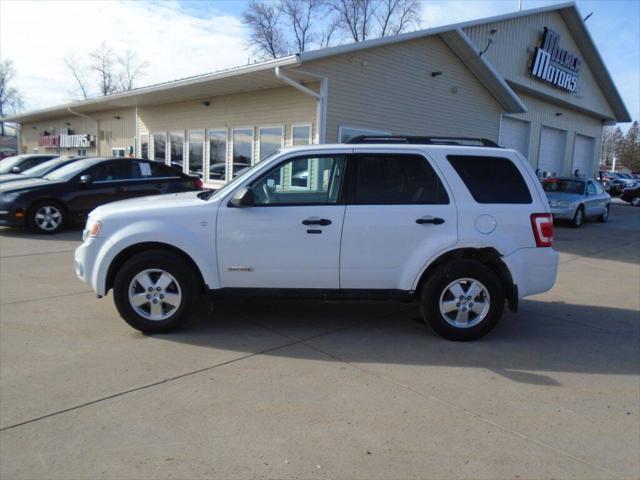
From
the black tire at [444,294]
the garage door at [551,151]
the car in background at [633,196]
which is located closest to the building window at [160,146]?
the black tire at [444,294]

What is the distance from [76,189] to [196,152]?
7209 millimetres

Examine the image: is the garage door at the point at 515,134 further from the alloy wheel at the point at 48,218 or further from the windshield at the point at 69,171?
the alloy wheel at the point at 48,218

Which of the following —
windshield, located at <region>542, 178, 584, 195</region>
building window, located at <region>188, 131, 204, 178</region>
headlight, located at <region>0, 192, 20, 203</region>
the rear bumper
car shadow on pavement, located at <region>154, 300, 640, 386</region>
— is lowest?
car shadow on pavement, located at <region>154, 300, 640, 386</region>

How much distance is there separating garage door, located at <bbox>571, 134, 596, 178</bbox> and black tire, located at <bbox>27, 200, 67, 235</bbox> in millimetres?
25506

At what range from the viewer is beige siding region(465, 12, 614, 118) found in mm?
19344

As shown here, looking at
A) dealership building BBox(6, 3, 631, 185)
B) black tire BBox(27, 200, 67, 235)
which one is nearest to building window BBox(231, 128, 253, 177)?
dealership building BBox(6, 3, 631, 185)

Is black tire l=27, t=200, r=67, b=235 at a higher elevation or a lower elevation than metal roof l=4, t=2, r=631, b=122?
lower

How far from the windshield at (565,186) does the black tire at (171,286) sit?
14416 millimetres

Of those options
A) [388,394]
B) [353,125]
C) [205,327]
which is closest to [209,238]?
[205,327]

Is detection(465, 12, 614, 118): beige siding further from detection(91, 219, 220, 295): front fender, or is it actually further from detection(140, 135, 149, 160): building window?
detection(91, 219, 220, 295): front fender

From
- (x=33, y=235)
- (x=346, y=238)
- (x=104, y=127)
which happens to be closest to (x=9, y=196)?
(x=33, y=235)

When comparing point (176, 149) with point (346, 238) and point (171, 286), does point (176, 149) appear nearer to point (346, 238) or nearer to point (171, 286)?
point (171, 286)

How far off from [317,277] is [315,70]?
8221 mm

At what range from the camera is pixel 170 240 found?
15.3 ft
